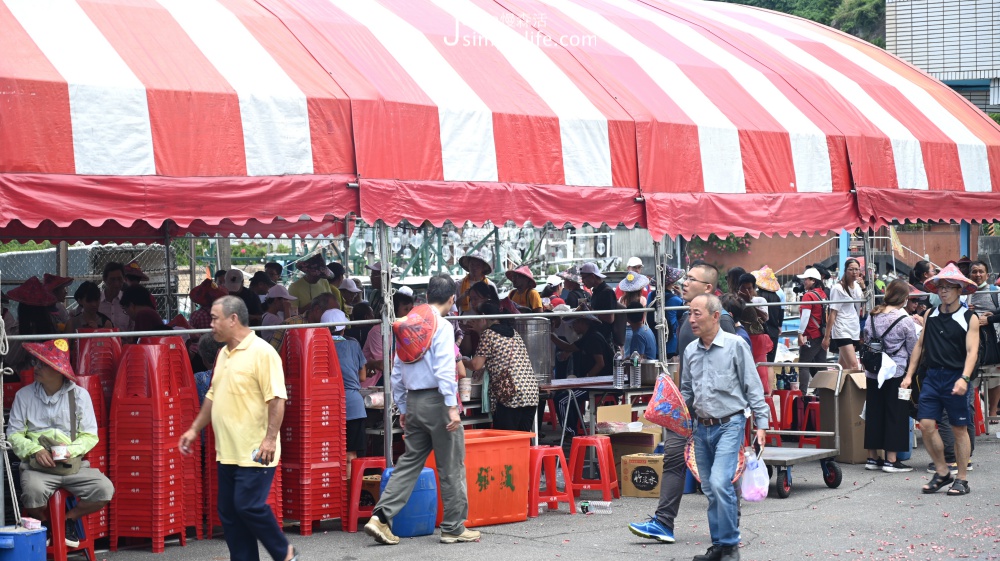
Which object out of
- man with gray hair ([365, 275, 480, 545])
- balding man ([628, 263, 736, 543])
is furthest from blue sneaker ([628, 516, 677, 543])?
man with gray hair ([365, 275, 480, 545])

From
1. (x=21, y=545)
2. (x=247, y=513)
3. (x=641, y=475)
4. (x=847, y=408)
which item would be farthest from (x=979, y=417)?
(x=21, y=545)

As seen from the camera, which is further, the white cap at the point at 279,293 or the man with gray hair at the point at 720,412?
the white cap at the point at 279,293

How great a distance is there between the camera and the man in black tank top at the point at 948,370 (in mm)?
10016

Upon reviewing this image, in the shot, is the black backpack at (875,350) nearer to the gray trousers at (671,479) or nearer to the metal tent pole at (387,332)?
the gray trousers at (671,479)

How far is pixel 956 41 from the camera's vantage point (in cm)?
2680

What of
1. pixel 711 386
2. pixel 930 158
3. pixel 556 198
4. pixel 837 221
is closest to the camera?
pixel 711 386

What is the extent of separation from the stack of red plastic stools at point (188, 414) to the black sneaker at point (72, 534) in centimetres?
85

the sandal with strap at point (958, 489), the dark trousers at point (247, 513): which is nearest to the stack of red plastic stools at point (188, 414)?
the dark trousers at point (247, 513)

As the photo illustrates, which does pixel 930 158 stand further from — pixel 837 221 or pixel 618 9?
pixel 618 9

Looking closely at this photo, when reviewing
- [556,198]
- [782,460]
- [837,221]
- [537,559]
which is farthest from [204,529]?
[837,221]

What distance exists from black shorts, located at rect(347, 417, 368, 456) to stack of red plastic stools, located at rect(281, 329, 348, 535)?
0.93m

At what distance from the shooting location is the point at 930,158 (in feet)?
43.7

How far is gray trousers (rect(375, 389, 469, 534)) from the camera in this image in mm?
8219

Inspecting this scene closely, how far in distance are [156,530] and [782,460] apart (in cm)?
530
